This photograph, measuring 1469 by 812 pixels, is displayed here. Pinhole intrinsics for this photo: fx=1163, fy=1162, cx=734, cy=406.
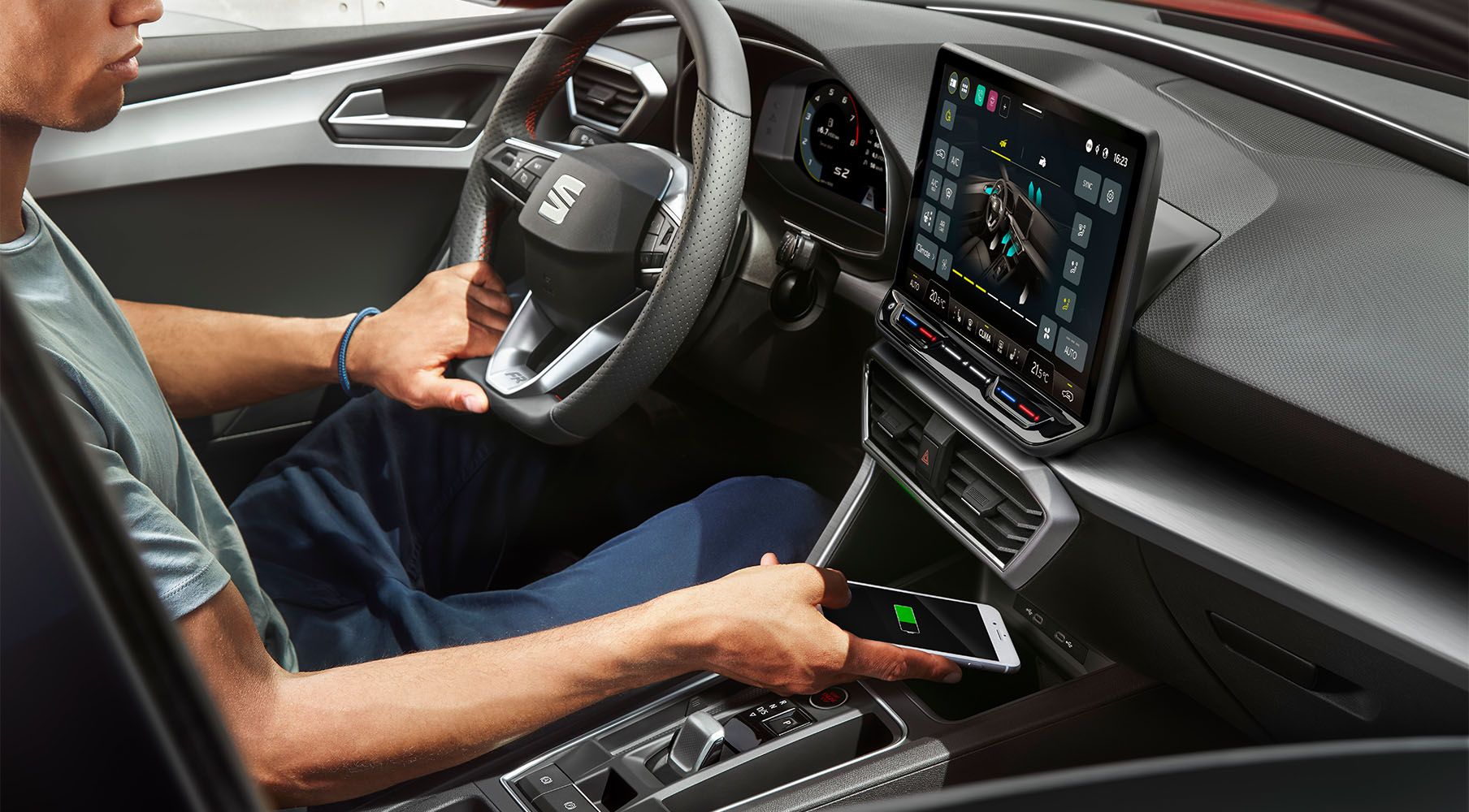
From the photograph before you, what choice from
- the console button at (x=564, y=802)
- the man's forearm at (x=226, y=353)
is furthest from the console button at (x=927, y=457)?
the man's forearm at (x=226, y=353)

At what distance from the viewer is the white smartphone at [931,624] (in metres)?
1.16

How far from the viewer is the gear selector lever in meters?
1.10

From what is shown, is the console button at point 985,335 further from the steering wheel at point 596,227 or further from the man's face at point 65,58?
the man's face at point 65,58

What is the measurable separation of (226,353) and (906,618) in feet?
3.04

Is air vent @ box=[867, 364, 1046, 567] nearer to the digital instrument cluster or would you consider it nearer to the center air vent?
the digital instrument cluster

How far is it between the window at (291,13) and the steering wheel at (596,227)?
48 centimetres

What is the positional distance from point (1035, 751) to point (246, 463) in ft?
4.17

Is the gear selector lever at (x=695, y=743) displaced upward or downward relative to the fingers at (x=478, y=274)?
downward

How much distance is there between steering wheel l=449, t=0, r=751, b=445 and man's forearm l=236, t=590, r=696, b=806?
1.09ft

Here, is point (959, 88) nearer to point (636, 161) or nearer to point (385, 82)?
point (636, 161)

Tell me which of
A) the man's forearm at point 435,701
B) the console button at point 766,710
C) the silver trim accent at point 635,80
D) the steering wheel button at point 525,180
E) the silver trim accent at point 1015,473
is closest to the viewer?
the man's forearm at point 435,701

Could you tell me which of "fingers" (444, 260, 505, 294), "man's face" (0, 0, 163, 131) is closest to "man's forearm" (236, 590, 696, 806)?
Answer: "man's face" (0, 0, 163, 131)

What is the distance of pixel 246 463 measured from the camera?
1809 millimetres

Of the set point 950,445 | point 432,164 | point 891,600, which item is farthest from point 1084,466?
point 432,164
